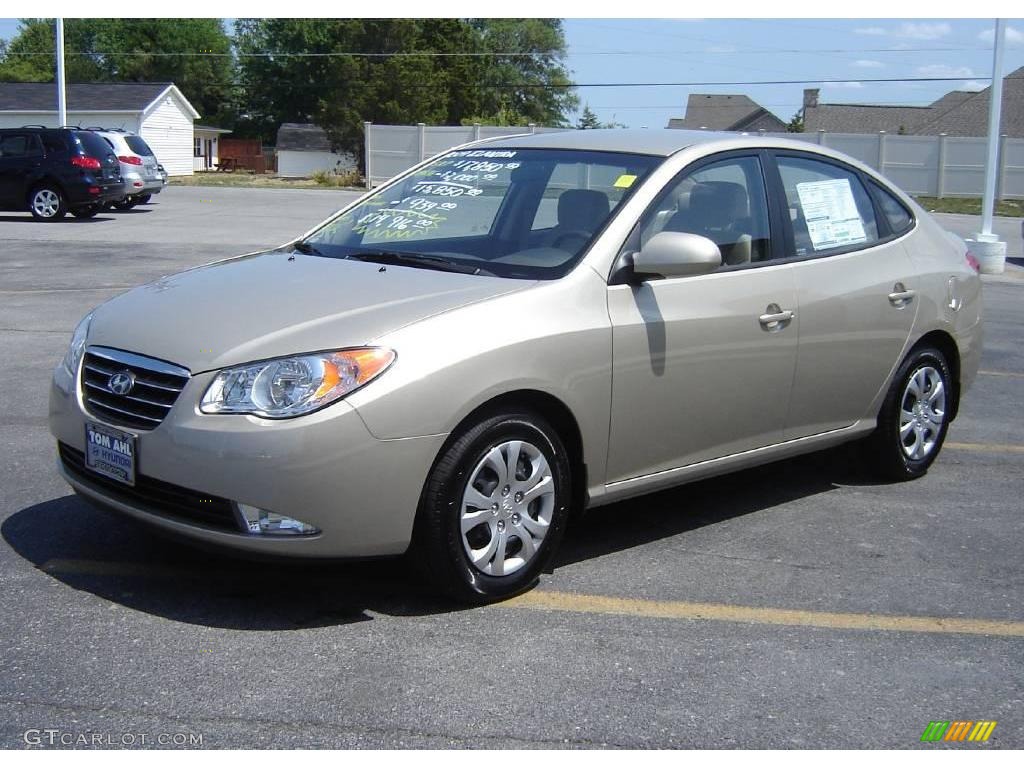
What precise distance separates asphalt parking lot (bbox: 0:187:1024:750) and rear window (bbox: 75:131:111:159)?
1945 centimetres

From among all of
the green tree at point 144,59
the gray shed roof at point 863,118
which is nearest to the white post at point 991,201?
the gray shed roof at point 863,118

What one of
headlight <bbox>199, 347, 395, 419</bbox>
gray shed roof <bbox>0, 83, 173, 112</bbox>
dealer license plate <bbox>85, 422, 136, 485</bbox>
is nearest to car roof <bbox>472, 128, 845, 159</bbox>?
headlight <bbox>199, 347, 395, 419</bbox>

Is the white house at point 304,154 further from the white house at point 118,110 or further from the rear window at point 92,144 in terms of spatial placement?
the rear window at point 92,144

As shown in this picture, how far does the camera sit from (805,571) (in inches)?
195

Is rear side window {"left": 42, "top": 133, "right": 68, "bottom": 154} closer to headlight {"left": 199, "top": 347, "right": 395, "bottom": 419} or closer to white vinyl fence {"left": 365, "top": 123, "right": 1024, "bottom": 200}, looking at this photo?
white vinyl fence {"left": 365, "top": 123, "right": 1024, "bottom": 200}

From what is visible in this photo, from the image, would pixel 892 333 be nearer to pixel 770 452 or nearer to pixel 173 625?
pixel 770 452

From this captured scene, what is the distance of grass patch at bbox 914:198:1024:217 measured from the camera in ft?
118

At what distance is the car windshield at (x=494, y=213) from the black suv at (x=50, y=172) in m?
19.8

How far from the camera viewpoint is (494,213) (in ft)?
17.6

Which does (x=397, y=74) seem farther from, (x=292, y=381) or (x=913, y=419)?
(x=292, y=381)

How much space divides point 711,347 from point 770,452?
755 mm

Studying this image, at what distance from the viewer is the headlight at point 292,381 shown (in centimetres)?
395

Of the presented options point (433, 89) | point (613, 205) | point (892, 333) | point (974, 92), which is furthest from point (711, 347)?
point (974, 92)

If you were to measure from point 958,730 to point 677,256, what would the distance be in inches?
78.6
